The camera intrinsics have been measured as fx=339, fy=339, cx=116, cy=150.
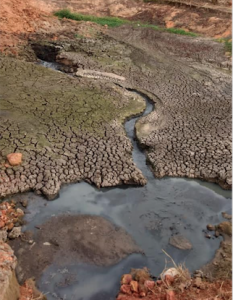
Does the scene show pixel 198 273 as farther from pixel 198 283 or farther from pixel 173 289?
pixel 173 289

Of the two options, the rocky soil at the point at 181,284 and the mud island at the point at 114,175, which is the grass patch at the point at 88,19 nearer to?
the mud island at the point at 114,175

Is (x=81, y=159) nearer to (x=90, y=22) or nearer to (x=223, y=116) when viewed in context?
(x=223, y=116)

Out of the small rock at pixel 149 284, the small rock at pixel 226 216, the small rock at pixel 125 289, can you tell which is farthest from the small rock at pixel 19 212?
the small rock at pixel 226 216

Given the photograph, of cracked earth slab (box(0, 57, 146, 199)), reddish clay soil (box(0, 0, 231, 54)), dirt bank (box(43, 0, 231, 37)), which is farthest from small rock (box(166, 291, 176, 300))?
dirt bank (box(43, 0, 231, 37))

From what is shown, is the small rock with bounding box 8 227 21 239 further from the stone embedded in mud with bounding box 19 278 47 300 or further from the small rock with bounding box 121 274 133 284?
the small rock with bounding box 121 274 133 284

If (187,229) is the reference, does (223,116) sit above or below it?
above

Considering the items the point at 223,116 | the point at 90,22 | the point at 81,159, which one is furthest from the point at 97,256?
the point at 90,22
